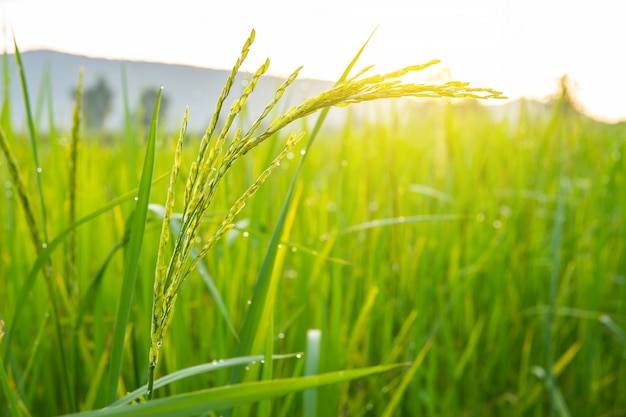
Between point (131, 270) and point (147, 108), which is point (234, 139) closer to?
point (131, 270)

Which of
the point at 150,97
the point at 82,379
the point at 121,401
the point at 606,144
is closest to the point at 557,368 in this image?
the point at 82,379

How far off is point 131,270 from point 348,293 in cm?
106

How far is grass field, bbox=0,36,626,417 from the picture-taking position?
1034mm

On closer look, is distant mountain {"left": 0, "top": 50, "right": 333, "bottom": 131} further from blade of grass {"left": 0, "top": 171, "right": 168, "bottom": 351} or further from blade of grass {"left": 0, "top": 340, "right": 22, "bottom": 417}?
blade of grass {"left": 0, "top": 340, "right": 22, "bottom": 417}

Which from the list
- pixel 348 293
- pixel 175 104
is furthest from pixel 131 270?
pixel 175 104

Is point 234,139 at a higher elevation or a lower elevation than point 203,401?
higher

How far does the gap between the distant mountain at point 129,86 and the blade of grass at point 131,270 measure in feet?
0.29

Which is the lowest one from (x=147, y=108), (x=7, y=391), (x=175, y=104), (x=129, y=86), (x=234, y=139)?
(x=7, y=391)

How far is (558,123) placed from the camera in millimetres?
2393

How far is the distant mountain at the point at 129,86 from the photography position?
1.59m

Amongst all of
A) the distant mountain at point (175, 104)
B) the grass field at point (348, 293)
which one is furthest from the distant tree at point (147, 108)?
the grass field at point (348, 293)

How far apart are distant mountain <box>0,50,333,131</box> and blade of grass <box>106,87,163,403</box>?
88 mm

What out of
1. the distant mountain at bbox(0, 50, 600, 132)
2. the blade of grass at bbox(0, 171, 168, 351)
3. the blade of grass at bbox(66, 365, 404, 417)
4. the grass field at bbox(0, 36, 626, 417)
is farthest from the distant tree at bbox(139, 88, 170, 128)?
the blade of grass at bbox(66, 365, 404, 417)

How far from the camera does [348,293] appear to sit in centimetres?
167
